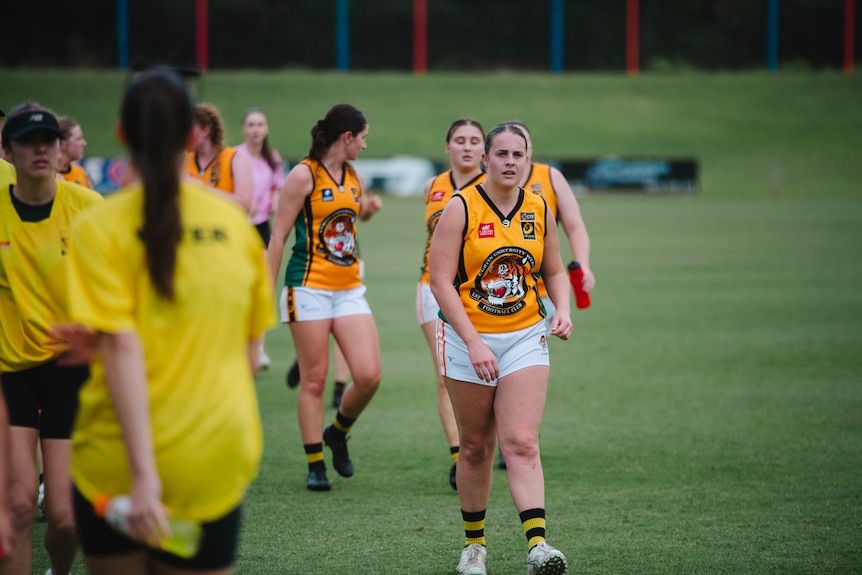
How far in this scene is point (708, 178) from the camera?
43344 millimetres

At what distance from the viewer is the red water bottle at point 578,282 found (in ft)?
21.9

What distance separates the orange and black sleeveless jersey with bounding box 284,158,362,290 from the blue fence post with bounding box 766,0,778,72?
51.0m

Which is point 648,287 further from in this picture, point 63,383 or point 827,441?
point 63,383

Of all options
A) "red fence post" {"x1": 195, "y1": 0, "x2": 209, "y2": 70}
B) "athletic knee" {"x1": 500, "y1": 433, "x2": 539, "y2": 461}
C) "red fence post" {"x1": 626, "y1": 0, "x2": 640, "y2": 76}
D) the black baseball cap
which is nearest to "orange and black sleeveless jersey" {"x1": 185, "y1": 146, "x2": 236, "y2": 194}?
the black baseball cap

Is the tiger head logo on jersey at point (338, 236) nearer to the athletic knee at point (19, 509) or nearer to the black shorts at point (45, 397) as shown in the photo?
the black shorts at point (45, 397)

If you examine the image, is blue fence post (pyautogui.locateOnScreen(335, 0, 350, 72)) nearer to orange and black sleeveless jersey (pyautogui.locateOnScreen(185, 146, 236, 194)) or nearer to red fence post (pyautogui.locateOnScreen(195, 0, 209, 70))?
red fence post (pyautogui.locateOnScreen(195, 0, 209, 70))

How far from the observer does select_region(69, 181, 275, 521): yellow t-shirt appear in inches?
112

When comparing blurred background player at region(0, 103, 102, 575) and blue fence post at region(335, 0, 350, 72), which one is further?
blue fence post at region(335, 0, 350, 72)

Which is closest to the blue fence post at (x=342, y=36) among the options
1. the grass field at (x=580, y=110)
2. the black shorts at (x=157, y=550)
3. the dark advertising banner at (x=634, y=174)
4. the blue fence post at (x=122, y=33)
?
the grass field at (x=580, y=110)

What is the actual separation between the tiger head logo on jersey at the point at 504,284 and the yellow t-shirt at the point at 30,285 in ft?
6.33

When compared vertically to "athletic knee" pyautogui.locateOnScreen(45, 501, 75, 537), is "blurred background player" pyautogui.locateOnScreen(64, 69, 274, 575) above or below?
above

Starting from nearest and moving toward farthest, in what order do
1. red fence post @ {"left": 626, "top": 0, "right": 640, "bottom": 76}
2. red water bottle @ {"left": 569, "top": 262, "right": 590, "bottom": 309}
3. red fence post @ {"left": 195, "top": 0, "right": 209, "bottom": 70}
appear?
red water bottle @ {"left": 569, "top": 262, "right": 590, "bottom": 309}, red fence post @ {"left": 195, "top": 0, "right": 209, "bottom": 70}, red fence post @ {"left": 626, "top": 0, "right": 640, "bottom": 76}

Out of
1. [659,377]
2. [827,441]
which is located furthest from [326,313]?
[659,377]

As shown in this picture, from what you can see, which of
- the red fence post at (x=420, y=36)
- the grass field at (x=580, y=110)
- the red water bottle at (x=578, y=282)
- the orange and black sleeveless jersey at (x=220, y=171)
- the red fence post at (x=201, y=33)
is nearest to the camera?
the red water bottle at (x=578, y=282)
